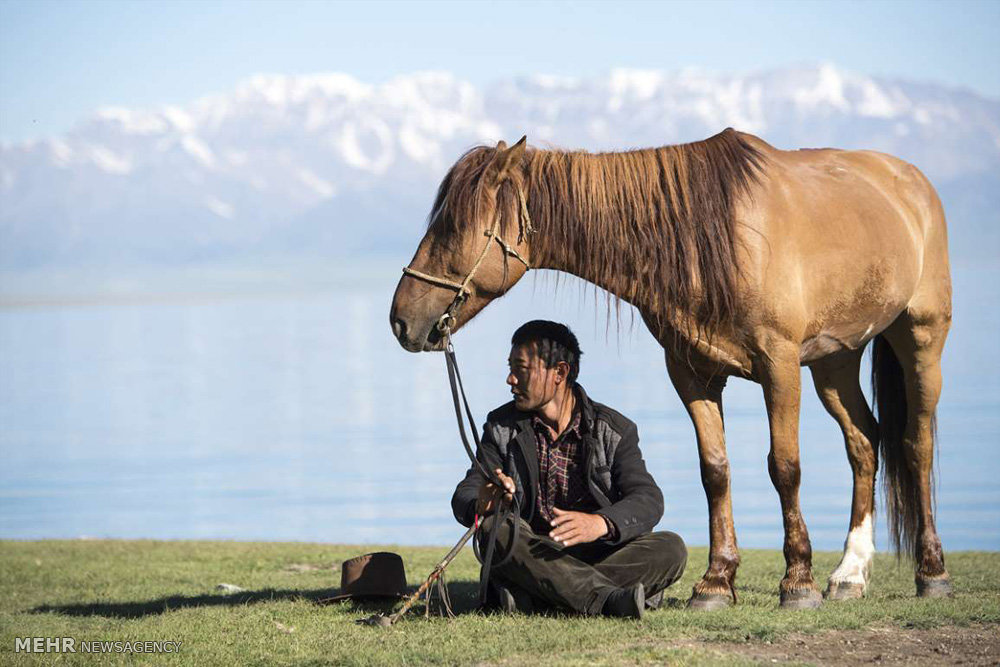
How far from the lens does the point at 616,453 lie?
20.0ft

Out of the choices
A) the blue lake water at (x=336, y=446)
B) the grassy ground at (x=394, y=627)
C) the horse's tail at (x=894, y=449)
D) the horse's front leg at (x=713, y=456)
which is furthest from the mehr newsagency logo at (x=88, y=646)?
the horse's tail at (x=894, y=449)

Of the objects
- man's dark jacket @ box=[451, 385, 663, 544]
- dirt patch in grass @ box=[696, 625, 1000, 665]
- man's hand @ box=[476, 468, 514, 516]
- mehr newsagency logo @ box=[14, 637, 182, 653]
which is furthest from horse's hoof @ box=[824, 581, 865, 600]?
mehr newsagency logo @ box=[14, 637, 182, 653]

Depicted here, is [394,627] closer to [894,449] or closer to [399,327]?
[399,327]

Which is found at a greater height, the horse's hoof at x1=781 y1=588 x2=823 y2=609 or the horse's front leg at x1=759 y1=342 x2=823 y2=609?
the horse's front leg at x1=759 y1=342 x2=823 y2=609

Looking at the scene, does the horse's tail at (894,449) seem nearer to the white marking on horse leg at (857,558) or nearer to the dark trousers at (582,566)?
the white marking on horse leg at (857,558)

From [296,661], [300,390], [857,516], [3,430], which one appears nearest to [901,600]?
[857,516]

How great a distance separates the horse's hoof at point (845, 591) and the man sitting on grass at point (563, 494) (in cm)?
140

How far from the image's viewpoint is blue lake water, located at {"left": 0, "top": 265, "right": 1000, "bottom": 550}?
60.0 feet

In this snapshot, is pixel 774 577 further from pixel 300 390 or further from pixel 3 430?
pixel 300 390

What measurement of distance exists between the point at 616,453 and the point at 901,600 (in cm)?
191

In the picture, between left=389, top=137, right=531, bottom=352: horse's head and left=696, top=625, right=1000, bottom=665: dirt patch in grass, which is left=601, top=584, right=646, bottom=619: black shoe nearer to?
left=696, top=625, right=1000, bottom=665: dirt patch in grass

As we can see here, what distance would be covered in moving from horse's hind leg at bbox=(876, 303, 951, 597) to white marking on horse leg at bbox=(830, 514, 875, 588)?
0.26m

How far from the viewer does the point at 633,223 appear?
6.18 metres

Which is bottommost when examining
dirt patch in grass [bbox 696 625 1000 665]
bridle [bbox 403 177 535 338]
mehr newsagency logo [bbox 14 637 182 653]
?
dirt patch in grass [bbox 696 625 1000 665]
